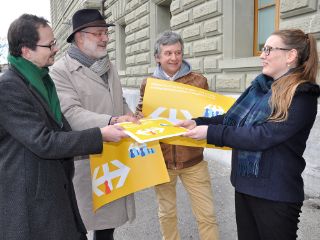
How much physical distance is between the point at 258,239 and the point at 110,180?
984 mm

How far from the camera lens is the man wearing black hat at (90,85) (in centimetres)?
226

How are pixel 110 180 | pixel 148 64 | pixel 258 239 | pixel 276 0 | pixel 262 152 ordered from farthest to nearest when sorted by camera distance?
pixel 148 64
pixel 276 0
pixel 110 180
pixel 258 239
pixel 262 152

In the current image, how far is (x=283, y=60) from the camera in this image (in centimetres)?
178

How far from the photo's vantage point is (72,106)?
2166 millimetres

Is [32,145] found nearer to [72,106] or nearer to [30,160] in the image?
[30,160]

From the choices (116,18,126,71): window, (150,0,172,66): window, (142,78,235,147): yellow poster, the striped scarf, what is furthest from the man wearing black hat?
(116,18,126,71): window

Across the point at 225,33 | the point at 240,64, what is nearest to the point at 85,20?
the point at 240,64

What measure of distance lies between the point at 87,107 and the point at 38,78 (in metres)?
0.60

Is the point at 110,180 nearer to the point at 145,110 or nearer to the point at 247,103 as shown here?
the point at 145,110

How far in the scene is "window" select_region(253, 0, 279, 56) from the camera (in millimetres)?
4914

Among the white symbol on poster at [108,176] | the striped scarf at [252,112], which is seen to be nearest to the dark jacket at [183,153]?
the white symbol on poster at [108,176]

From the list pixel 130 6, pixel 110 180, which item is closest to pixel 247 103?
pixel 110 180

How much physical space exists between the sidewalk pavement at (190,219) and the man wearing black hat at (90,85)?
0.93 meters

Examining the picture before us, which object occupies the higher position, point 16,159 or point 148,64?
point 148,64
